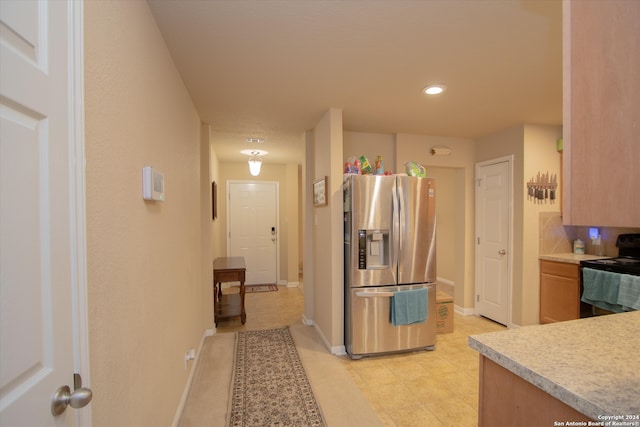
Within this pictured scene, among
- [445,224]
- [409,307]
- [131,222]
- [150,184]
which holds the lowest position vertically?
[409,307]

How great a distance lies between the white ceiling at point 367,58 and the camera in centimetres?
148

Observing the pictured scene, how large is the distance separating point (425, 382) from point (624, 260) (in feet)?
7.90

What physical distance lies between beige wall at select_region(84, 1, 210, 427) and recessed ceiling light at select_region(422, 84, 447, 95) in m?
1.93

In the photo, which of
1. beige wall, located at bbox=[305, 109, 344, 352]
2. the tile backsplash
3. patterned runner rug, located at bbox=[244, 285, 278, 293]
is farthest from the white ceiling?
patterned runner rug, located at bbox=[244, 285, 278, 293]

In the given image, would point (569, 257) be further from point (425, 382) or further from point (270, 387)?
point (270, 387)

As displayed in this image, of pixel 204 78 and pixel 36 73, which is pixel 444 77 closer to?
pixel 204 78

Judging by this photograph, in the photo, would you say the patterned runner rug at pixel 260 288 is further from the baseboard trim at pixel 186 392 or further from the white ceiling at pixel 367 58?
the white ceiling at pixel 367 58

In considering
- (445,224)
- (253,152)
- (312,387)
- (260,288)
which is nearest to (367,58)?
(312,387)

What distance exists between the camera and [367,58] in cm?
191

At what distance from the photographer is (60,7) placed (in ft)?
2.37

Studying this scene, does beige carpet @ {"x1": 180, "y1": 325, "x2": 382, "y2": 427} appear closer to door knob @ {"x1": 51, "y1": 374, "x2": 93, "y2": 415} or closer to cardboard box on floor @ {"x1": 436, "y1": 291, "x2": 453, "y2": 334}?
cardboard box on floor @ {"x1": 436, "y1": 291, "x2": 453, "y2": 334}

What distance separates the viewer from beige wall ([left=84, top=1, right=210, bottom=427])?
89 centimetres

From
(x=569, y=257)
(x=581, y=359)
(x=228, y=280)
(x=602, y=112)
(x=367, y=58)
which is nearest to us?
(x=602, y=112)

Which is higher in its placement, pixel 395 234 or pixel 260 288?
pixel 395 234
